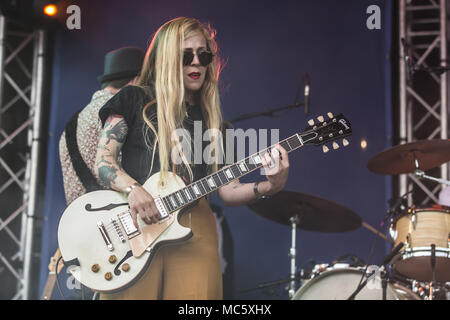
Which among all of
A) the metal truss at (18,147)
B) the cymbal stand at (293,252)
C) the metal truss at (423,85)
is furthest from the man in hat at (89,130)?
the metal truss at (423,85)

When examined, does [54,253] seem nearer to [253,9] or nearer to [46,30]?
[46,30]

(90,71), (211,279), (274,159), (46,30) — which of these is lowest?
(211,279)

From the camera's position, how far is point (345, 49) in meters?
3.65

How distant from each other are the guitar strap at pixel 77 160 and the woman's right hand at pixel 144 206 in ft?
1.46

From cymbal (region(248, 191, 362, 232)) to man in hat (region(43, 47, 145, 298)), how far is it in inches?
37.8

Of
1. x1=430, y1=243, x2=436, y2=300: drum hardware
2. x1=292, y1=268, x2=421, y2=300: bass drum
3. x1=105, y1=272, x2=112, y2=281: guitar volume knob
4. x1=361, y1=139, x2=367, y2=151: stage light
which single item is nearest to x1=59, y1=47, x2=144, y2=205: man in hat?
x1=105, y1=272, x2=112, y2=281: guitar volume knob

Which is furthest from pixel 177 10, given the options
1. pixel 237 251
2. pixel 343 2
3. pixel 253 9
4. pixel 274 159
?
pixel 237 251

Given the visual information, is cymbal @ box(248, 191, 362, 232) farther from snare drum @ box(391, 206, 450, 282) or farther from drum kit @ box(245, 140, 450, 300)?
snare drum @ box(391, 206, 450, 282)

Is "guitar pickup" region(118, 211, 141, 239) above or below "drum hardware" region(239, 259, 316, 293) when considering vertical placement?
above

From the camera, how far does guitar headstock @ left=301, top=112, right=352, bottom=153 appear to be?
2.97 m
